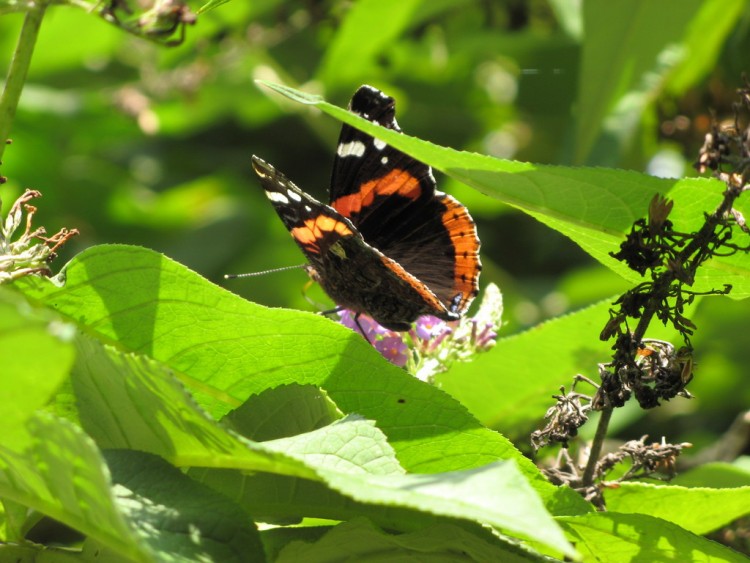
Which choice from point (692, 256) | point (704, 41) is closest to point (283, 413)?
point (692, 256)

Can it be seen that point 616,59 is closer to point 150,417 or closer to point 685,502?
point 685,502

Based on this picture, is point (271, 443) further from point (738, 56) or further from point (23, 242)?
point (738, 56)

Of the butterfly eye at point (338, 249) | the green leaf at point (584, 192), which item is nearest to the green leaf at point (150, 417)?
the green leaf at point (584, 192)

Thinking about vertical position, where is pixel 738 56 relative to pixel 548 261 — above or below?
above

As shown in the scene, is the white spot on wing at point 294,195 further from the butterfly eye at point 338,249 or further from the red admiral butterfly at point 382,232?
the butterfly eye at point 338,249

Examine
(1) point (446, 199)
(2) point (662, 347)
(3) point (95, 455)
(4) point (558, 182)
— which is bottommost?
(3) point (95, 455)

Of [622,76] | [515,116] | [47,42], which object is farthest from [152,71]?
[622,76]
